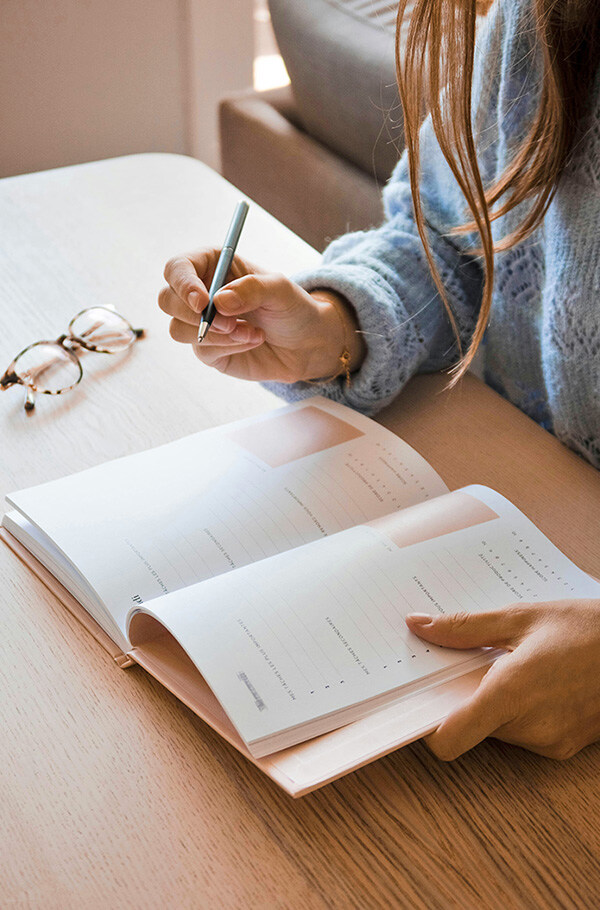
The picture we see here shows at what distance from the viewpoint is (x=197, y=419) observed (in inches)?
28.9

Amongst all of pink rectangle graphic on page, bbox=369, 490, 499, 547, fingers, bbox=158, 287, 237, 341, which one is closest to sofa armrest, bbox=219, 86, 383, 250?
fingers, bbox=158, 287, 237, 341

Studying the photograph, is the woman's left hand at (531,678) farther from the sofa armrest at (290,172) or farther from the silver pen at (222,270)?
the sofa armrest at (290,172)

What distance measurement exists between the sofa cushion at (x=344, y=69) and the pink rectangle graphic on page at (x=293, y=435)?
832 mm

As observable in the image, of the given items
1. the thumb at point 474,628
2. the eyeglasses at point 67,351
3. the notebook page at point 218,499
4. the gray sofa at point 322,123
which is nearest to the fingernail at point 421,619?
the thumb at point 474,628

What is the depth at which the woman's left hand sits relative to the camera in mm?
458

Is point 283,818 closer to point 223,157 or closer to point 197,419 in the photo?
point 197,419

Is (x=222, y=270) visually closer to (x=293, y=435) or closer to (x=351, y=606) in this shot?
(x=293, y=435)

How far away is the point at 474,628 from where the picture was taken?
495 mm

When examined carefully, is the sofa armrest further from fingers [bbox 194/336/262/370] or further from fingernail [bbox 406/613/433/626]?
fingernail [bbox 406/613/433/626]

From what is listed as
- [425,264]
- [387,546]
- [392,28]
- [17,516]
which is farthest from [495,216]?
[392,28]

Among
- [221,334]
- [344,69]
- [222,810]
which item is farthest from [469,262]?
[344,69]

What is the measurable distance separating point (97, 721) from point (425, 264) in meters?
0.53

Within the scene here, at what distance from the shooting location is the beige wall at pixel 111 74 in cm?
210

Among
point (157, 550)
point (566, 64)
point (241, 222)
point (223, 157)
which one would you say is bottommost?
point (223, 157)
